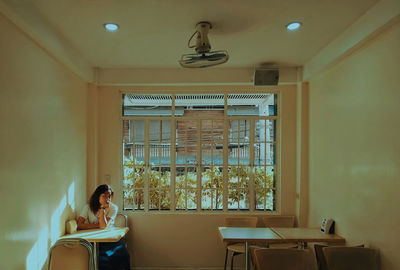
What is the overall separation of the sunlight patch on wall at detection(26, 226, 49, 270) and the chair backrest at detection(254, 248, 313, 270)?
2132mm

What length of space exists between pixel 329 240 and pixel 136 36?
9.96 feet

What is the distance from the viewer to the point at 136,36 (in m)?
3.29

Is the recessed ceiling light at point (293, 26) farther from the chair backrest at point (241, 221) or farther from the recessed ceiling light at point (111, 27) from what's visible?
the chair backrest at point (241, 221)

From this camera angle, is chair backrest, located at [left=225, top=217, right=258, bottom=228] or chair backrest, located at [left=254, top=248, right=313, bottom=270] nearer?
chair backrest, located at [left=254, top=248, right=313, bottom=270]

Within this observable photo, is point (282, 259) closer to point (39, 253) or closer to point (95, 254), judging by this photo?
point (95, 254)

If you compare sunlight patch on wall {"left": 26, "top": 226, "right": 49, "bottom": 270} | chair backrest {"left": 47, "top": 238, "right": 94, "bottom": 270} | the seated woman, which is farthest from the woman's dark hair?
chair backrest {"left": 47, "top": 238, "right": 94, "bottom": 270}

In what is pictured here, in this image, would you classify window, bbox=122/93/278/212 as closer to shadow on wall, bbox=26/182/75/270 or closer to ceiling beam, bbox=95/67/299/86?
ceiling beam, bbox=95/67/299/86

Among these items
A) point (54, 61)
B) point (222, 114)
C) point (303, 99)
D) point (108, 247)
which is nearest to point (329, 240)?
point (303, 99)

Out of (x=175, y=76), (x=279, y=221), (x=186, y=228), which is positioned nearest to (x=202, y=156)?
(x=186, y=228)

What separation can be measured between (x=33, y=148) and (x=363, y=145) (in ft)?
10.5

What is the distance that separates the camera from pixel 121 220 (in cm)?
448

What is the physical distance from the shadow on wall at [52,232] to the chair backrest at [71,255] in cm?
17

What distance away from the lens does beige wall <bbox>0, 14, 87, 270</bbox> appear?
8.35ft

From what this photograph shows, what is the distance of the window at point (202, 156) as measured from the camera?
4.76 metres
